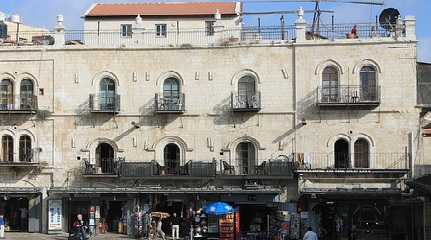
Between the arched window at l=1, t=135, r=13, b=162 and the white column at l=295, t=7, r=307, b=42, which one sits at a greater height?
the white column at l=295, t=7, r=307, b=42

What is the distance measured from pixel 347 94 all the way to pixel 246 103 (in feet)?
18.0

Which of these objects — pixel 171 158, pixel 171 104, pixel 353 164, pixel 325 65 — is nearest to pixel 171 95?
pixel 171 104

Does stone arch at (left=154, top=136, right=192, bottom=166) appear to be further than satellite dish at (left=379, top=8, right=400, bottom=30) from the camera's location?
Yes

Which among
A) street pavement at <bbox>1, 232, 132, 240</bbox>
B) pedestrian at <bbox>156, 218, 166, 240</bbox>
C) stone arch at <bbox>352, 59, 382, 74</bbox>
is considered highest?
stone arch at <bbox>352, 59, 382, 74</bbox>

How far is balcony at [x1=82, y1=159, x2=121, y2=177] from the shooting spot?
48.7 meters

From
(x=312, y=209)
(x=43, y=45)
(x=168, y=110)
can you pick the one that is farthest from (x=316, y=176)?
(x=43, y=45)

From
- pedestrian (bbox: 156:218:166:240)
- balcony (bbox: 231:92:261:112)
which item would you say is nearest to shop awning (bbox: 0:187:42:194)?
pedestrian (bbox: 156:218:166:240)

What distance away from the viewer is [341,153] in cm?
4819

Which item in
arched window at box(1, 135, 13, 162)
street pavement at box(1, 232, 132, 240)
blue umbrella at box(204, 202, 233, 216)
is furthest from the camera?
arched window at box(1, 135, 13, 162)

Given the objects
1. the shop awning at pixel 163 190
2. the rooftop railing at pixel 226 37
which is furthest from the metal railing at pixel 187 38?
the shop awning at pixel 163 190

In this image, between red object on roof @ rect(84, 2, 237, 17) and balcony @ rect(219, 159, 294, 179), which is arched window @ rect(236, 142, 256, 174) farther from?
red object on roof @ rect(84, 2, 237, 17)

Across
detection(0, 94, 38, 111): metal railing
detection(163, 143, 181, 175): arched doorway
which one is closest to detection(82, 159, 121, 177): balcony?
detection(163, 143, 181, 175): arched doorway

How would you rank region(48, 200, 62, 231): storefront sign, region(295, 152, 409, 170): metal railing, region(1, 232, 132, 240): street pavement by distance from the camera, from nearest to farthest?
region(1, 232, 132, 240): street pavement, region(295, 152, 409, 170): metal railing, region(48, 200, 62, 231): storefront sign

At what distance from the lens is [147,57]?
162 feet
